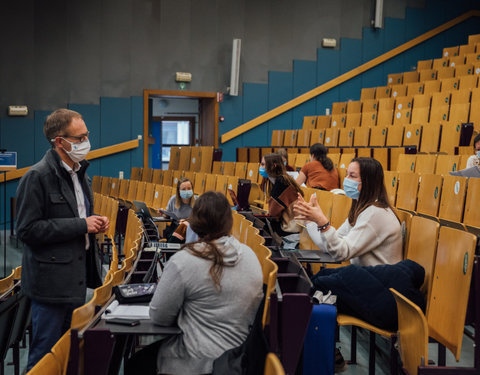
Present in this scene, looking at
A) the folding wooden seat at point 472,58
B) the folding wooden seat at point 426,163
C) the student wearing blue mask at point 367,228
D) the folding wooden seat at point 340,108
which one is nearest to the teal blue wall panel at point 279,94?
the folding wooden seat at point 340,108

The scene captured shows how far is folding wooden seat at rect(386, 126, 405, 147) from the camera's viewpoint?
4.94m

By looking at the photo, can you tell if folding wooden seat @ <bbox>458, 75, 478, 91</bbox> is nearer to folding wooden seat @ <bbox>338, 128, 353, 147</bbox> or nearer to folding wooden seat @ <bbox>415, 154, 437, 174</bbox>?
folding wooden seat @ <bbox>338, 128, 353, 147</bbox>

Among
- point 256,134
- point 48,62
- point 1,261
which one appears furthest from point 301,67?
point 1,261

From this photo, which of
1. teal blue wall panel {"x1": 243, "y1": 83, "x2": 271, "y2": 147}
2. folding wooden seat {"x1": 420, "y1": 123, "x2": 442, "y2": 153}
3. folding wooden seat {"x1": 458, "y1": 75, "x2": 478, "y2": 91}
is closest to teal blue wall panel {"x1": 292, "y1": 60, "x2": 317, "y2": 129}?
teal blue wall panel {"x1": 243, "y1": 83, "x2": 271, "y2": 147}

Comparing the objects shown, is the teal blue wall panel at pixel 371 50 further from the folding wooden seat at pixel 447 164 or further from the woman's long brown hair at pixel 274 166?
the woman's long brown hair at pixel 274 166

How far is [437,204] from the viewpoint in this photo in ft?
9.58

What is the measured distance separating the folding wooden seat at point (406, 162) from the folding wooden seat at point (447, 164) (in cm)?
28

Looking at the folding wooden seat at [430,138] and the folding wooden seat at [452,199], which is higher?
the folding wooden seat at [430,138]

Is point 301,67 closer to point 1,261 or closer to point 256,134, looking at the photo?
point 256,134

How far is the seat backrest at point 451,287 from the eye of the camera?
1.41 metres

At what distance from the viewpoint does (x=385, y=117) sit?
5.94 m

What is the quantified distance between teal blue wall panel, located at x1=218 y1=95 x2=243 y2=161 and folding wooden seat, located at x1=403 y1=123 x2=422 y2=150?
3.66 m

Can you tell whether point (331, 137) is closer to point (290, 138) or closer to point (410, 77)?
point (290, 138)

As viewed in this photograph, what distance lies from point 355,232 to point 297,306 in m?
0.64
